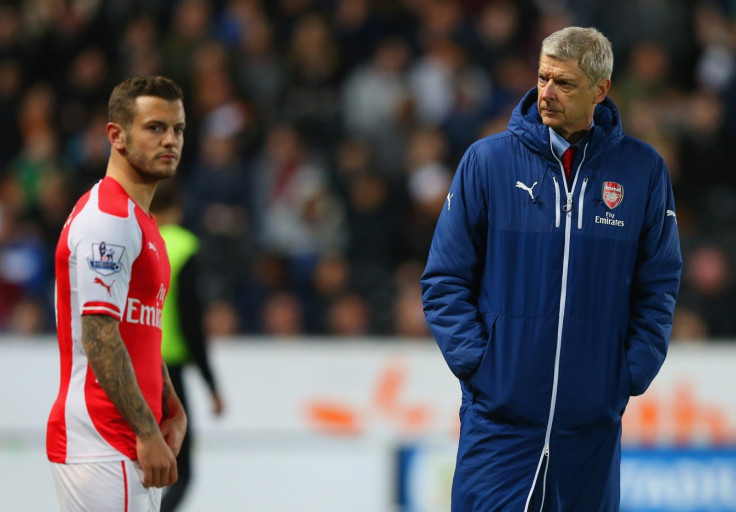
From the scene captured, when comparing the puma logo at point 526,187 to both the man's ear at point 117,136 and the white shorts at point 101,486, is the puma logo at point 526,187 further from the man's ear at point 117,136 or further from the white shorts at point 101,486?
the white shorts at point 101,486

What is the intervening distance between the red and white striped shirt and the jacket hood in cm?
132

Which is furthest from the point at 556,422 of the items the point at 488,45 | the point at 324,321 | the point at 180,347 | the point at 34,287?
the point at 488,45

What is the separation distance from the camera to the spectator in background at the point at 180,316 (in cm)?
588

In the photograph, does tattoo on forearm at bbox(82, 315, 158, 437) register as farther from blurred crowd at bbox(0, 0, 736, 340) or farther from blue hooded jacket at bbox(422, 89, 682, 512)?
blurred crowd at bbox(0, 0, 736, 340)

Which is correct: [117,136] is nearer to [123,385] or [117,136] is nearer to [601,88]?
[123,385]

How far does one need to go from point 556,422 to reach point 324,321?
205 inches

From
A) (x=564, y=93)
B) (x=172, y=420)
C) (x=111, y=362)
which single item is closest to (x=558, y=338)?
(x=564, y=93)

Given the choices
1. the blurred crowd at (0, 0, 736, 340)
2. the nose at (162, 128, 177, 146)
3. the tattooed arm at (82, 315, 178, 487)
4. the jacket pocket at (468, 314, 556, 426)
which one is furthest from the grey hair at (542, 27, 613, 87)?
the blurred crowd at (0, 0, 736, 340)

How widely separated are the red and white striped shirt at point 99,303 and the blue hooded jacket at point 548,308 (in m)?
0.98

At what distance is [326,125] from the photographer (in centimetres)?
1108

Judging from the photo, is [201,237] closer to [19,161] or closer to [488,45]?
[19,161]

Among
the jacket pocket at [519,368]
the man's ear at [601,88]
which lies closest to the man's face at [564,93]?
the man's ear at [601,88]

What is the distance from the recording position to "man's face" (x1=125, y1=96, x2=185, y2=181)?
370cm

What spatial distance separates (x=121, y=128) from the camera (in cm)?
372
